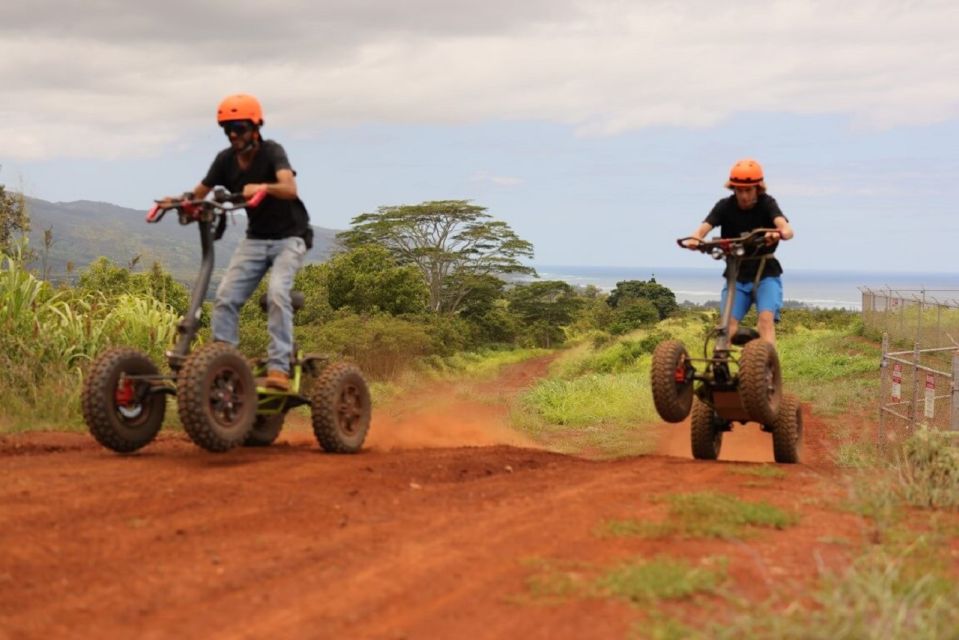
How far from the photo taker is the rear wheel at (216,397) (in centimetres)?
650

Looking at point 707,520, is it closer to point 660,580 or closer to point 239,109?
point 660,580

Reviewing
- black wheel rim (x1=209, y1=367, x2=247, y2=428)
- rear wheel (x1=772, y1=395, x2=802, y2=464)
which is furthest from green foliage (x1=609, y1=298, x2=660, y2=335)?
black wheel rim (x1=209, y1=367, x2=247, y2=428)

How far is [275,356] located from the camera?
24.5ft

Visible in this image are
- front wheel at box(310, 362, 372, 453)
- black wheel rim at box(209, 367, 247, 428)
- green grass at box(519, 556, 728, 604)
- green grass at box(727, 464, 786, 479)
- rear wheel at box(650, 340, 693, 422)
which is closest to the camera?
green grass at box(519, 556, 728, 604)

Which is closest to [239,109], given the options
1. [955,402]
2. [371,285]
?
Result: [955,402]

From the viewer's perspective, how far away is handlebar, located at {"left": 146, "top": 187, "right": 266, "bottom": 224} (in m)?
7.16

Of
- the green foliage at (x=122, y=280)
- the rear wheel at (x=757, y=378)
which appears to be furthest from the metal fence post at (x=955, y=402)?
the green foliage at (x=122, y=280)

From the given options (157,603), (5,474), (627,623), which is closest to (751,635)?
(627,623)

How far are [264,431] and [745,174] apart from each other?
169 inches

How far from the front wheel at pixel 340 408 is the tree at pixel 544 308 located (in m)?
40.8

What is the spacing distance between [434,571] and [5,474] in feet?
10.4

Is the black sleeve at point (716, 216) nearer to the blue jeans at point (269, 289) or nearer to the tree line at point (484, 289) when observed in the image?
the blue jeans at point (269, 289)

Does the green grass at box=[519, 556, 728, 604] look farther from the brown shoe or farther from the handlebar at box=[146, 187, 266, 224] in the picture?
the handlebar at box=[146, 187, 266, 224]

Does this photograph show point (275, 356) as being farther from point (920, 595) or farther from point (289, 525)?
point (920, 595)
